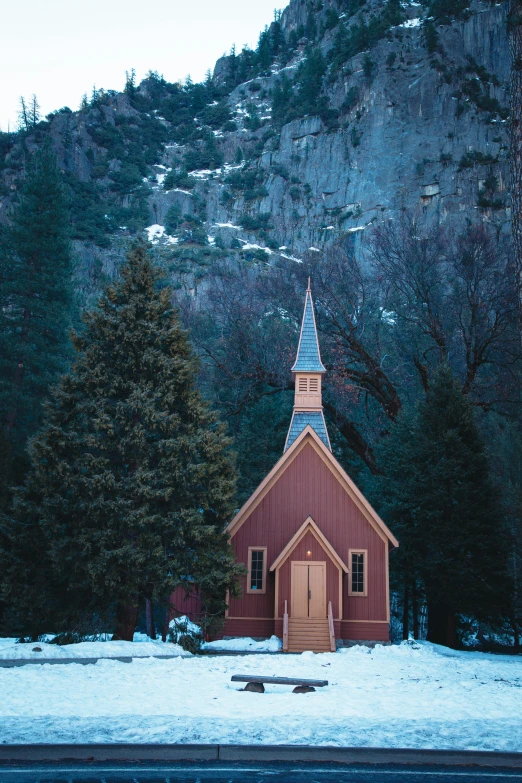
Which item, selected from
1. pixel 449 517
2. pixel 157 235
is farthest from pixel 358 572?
pixel 157 235

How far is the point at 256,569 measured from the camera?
2188 centimetres

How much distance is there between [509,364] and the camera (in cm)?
2492

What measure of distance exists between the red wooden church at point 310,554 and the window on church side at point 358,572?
0.03 m

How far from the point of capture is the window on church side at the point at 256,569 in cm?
2172

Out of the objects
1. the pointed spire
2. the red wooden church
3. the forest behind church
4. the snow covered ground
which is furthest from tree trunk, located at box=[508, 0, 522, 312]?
the pointed spire

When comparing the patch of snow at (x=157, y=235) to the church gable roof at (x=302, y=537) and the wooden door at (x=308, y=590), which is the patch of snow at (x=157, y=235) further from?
the wooden door at (x=308, y=590)

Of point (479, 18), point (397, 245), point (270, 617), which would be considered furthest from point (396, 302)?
point (479, 18)

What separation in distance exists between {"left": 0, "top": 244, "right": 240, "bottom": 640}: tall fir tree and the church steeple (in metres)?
5.61

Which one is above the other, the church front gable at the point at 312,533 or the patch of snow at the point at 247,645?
the church front gable at the point at 312,533

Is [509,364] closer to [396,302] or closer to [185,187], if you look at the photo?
[396,302]

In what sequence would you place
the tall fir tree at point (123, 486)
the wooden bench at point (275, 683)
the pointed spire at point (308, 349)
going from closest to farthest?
1. the wooden bench at point (275, 683)
2. the tall fir tree at point (123, 486)
3. the pointed spire at point (308, 349)

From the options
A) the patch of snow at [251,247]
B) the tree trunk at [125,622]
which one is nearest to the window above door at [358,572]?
the tree trunk at [125,622]

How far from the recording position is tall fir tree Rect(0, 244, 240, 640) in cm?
1667

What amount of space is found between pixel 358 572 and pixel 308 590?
184cm
